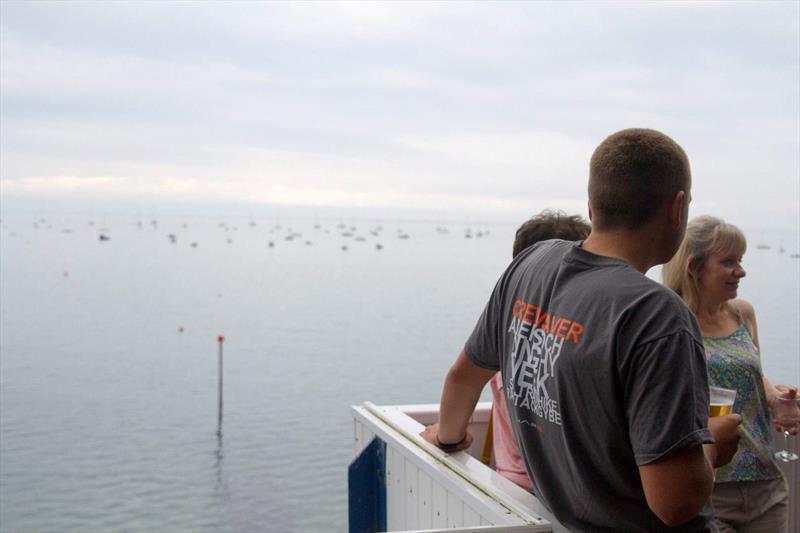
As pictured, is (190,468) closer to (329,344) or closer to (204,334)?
(329,344)

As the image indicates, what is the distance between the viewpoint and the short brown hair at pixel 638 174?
176 cm

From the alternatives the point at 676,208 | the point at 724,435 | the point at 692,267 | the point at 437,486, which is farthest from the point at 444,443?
the point at 676,208

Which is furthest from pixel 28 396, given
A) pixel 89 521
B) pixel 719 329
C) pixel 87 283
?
pixel 87 283

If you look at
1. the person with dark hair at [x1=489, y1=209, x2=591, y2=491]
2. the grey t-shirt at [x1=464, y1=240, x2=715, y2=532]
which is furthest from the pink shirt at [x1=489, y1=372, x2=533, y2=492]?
the grey t-shirt at [x1=464, y1=240, x2=715, y2=532]

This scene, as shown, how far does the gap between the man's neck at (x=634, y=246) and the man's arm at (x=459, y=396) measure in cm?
62

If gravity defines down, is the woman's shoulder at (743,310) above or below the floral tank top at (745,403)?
above

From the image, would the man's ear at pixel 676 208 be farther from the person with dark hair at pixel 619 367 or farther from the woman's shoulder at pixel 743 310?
the woman's shoulder at pixel 743 310

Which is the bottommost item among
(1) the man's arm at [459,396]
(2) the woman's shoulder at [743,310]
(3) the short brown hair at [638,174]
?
(1) the man's arm at [459,396]

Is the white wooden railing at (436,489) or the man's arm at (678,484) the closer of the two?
the man's arm at (678,484)

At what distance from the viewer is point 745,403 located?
2.89 m

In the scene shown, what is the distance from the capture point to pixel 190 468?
2355cm

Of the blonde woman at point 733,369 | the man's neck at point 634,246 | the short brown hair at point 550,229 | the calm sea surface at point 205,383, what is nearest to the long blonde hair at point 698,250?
the blonde woman at point 733,369

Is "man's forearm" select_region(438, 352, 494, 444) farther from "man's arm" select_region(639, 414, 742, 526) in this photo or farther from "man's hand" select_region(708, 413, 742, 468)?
"man's arm" select_region(639, 414, 742, 526)

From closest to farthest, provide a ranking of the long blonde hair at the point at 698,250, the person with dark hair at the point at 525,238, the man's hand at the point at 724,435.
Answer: the man's hand at the point at 724,435 < the person with dark hair at the point at 525,238 < the long blonde hair at the point at 698,250
